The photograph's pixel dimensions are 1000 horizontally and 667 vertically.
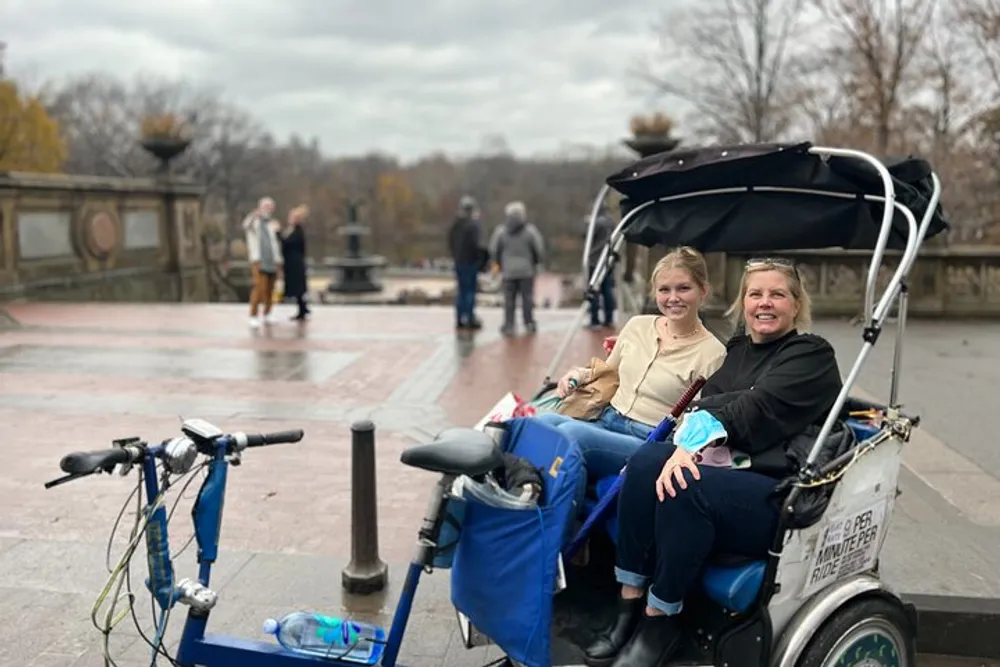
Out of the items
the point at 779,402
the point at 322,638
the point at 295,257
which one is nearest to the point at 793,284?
the point at 779,402

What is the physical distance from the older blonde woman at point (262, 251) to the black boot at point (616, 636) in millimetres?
11141

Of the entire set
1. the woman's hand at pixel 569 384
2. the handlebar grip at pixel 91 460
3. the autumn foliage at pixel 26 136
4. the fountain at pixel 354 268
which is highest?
the autumn foliage at pixel 26 136

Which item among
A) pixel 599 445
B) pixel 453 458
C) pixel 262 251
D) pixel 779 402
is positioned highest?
pixel 262 251

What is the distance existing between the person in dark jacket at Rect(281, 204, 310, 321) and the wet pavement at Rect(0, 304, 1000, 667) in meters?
0.57

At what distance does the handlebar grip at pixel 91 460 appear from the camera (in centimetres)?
243

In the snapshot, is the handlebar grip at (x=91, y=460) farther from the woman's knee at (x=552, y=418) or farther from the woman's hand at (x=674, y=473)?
the woman's hand at (x=674, y=473)

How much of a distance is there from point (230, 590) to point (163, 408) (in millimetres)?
4194

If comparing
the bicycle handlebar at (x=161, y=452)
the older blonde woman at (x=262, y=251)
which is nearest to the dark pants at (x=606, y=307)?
the older blonde woman at (x=262, y=251)

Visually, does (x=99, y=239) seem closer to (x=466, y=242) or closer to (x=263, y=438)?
(x=466, y=242)

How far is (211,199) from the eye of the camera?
→ 2672 inches

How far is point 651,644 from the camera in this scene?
290 cm

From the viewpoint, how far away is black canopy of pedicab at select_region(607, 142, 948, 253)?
141 inches

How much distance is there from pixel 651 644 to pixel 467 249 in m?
10.3

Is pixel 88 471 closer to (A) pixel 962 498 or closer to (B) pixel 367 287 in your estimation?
(A) pixel 962 498
